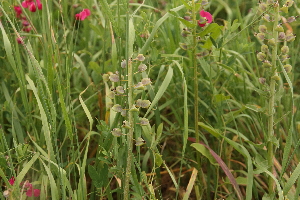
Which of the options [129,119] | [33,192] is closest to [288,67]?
[129,119]

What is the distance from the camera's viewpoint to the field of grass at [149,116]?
1312 millimetres

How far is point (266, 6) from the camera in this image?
138cm

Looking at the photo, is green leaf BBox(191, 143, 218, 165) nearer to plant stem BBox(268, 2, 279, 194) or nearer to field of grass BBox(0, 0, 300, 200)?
field of grass BBox(0, 0, 300, 200)

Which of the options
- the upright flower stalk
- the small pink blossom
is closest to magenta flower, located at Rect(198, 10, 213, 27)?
the upright flower stalk

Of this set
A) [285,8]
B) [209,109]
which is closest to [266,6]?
[285,8]

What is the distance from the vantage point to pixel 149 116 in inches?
67.5

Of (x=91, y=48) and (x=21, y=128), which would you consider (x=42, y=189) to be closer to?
(x=21, y=128)

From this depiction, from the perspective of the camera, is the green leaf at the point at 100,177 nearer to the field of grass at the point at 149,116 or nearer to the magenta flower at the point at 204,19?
the field of grass at the point at 149,116

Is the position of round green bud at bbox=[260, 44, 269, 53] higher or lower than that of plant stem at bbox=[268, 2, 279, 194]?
higher

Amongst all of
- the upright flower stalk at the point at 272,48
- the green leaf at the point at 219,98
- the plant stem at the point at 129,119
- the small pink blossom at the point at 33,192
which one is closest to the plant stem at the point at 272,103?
the upright flower stalk at the point at 272,48

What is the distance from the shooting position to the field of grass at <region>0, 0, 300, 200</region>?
1.31 meters

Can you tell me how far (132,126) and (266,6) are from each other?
1.90ft

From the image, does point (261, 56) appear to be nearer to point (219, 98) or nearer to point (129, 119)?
point (219, 98)

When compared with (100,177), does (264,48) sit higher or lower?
higher
